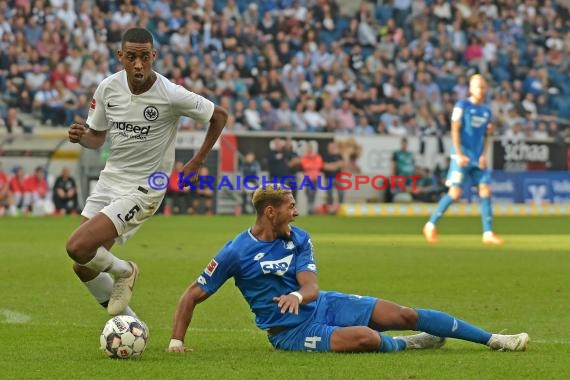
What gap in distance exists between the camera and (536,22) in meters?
37.9

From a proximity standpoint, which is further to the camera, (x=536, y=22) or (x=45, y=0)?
(x=536, y=22)

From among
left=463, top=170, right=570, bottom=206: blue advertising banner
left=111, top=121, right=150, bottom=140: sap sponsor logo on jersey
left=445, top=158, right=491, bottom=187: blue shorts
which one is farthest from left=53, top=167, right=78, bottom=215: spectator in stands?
left=111, top=121, right=150, bottom=140: sap sponsor logo on jersey

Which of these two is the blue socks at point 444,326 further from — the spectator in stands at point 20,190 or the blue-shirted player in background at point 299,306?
the spectator in stands at point 20,190

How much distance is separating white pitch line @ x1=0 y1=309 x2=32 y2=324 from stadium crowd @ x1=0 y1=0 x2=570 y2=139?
1711 cm

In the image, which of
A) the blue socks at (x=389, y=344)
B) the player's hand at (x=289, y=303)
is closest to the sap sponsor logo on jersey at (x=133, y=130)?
the player's hand at (x=289, y=303)

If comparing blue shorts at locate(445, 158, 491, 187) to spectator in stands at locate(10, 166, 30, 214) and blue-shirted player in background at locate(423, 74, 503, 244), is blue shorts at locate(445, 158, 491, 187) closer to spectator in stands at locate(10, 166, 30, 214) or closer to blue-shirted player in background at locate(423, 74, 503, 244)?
blue-shirted player in background at locate(423, 74, 503, 244)

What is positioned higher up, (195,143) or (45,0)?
(45,0)

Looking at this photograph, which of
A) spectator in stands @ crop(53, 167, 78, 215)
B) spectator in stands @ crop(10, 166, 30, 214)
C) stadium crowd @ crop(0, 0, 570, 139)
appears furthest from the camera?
stadium crowd @ crop(0, 0, 570, 139)

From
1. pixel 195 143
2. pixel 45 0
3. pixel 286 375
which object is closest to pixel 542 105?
pixel 195 143

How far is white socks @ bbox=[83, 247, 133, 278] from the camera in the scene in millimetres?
9156

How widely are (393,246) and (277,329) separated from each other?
36.4ft

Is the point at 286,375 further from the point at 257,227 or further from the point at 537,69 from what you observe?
the point at 537,69

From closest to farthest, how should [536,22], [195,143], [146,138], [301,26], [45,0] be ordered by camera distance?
[146,138], [195,143], [45,0], [301,26], [536,22]

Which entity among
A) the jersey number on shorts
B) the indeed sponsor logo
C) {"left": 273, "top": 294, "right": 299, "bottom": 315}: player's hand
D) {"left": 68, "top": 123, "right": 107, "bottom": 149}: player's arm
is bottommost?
the indeed sponsor logo
